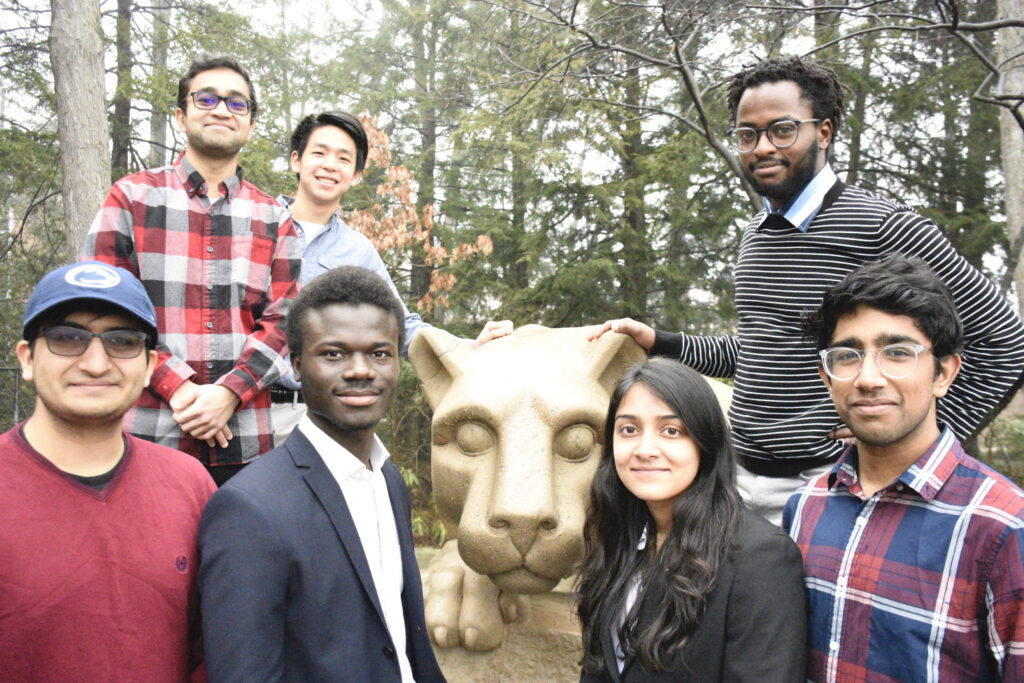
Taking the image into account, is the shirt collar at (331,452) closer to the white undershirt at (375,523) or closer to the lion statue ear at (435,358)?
the white undershirt at (375,523)

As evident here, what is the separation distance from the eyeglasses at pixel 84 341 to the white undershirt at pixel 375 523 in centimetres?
48

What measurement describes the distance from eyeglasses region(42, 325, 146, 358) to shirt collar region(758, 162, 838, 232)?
6.64ft

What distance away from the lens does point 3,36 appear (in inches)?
372

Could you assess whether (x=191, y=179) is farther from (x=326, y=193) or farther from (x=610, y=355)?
(x=610, y=355)

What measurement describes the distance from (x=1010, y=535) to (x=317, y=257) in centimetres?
286

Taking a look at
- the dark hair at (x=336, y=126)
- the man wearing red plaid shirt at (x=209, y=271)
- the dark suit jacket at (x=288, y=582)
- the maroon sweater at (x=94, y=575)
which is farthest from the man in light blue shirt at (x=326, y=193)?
the maroon sweater at (x=94, y=575)

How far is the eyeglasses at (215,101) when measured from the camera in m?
2.94

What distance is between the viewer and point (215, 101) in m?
2.95

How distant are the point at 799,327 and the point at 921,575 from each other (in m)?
1.03

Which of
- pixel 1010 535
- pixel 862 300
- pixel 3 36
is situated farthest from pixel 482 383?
pixel 3 36

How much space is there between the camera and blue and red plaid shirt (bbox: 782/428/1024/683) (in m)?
1.58

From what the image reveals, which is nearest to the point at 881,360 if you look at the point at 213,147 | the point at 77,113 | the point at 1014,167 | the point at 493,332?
the point at 493,332

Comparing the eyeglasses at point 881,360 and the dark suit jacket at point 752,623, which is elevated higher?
the eyeglasses at point 881,360

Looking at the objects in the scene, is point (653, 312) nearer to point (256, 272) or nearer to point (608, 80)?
point (608, 80)
